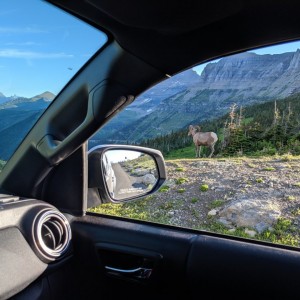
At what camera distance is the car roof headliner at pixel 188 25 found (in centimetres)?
156

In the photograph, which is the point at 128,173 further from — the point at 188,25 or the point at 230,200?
the point at 188,25

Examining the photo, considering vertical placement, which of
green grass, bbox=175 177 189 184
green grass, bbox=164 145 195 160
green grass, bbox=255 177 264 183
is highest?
Result: green grass, bbox=164 145 195 160

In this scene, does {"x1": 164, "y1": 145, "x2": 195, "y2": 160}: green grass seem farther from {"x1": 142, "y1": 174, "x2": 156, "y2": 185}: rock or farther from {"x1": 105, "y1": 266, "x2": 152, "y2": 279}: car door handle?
{"x1": 105, "y1": 266, "x2": 152, "y2": 279}: car door handle

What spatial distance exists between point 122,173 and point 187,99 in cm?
68

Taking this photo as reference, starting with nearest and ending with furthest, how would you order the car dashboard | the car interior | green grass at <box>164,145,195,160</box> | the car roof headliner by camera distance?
the car roof headliner < the car interior < the car dashboard < green grass at <box>164,145,195,160</box>

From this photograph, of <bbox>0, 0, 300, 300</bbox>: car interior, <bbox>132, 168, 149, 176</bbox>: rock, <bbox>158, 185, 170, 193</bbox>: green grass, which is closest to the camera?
<bbox>0, 0, 300, 300</bbox>: car interior

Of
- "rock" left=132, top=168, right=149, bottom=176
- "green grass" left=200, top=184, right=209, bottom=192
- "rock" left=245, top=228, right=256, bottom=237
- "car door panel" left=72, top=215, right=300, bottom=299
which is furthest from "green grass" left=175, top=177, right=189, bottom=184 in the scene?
"rock" left=245, top=228, right=256, bottom=237

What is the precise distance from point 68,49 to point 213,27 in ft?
2.84

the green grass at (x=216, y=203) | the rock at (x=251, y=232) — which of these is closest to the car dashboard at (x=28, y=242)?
the green grass at (x=216, y=203)

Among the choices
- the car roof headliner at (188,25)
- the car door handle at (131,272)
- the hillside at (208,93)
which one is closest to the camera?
the car roof headliner at (188,25)

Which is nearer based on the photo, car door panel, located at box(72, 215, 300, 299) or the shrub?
car door panel, located at box(72, 215, 300, 299)

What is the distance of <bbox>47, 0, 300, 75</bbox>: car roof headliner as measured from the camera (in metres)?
1.56

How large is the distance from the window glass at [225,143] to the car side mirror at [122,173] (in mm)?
92

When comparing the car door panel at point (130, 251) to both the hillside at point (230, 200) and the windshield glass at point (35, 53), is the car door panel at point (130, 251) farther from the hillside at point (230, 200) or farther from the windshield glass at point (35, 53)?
the windshield glass at point (35, 53)
